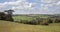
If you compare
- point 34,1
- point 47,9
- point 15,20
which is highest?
point 34,1

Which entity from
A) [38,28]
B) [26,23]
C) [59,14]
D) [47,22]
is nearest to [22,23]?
[26,23]

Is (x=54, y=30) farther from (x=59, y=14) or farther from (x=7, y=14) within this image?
(x=7, y=14)

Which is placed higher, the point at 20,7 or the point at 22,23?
the point at 20,7

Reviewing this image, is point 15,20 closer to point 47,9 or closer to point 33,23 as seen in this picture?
point 33,23

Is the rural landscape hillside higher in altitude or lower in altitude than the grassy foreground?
higher

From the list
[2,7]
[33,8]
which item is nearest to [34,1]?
[33,8]

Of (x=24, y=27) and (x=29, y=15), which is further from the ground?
(x=29, y=15)

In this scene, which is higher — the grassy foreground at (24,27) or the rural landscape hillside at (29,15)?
the rural landscape hillside at (29,15)
